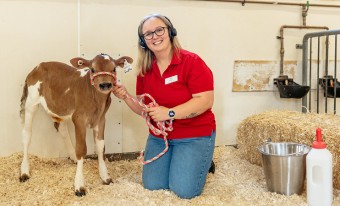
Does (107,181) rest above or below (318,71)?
below

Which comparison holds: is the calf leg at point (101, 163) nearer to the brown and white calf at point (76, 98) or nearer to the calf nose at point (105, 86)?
the brown and white calf at point (76, 98)

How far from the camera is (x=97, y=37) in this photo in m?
3.38

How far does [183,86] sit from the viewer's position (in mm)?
2543

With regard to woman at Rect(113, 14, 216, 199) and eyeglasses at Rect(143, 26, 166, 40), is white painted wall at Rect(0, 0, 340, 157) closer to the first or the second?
woman at Rect(113, 14, 216, 199)

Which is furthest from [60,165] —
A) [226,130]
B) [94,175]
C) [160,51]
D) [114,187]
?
[226,130]

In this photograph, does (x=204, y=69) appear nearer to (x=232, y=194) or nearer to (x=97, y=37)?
(x=232, y=194)

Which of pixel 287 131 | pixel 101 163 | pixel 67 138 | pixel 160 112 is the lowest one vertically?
pixel 101 163

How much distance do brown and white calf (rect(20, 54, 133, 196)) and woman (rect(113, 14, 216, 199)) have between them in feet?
0.67

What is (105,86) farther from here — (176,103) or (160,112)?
(176,103)

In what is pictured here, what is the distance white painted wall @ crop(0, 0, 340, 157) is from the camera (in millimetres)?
3213

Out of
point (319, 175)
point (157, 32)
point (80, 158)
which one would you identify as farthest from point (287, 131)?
point (80, 158)

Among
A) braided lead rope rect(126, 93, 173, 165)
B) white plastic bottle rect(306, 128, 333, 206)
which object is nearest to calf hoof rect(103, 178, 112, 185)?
braided lead rope rect(126, 93, 173, 165)

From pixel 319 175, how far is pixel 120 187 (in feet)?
4.48

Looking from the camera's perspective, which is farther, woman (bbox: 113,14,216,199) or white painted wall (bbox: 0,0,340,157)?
white painted wall (bbox: 0,0,340,157)
